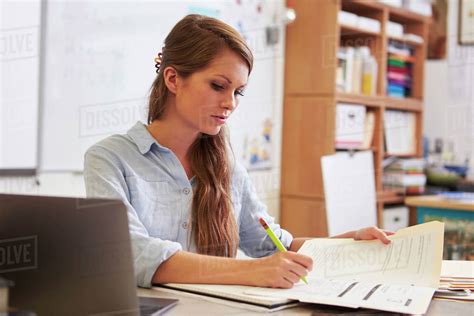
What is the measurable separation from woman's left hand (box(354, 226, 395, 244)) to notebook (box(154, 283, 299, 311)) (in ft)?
1.21

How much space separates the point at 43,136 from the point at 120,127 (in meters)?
0.39

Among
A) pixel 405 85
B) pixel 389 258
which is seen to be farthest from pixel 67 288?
pixel 405 85

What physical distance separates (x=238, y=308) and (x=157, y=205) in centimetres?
45

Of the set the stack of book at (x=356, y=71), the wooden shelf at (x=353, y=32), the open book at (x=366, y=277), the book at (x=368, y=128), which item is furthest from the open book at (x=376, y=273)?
the book at (x=368, y=128)

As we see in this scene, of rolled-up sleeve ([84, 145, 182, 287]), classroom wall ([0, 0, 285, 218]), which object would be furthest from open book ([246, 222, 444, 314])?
classroom wall ([0, 0, 285, 218])

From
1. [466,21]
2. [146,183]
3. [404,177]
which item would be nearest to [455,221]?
[404,177]

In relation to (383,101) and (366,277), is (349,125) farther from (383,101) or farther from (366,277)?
(366,277)

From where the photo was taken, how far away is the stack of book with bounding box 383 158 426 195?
161 inches

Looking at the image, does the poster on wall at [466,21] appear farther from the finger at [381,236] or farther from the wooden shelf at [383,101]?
the finger at [381,236]

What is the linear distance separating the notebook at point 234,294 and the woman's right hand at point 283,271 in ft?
0.10

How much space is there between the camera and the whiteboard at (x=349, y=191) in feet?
11.1

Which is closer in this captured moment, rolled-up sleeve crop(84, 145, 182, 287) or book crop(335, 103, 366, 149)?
rolled-up sleeve crop(84, 145, 182, 287)

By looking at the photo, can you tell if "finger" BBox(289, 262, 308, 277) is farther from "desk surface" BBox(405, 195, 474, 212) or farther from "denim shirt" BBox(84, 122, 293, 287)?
"desk surface" BBox(405, 195, 474, 212)

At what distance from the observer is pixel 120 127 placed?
280 cm
